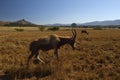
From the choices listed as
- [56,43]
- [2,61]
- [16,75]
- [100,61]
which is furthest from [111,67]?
[2,61]

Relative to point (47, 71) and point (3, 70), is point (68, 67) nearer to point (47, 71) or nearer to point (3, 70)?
point (47, 71)

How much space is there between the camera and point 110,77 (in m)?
9.30

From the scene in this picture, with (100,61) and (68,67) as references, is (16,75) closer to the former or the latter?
(68,67)

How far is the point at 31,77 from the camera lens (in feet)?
31.9

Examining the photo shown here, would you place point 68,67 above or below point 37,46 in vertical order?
below

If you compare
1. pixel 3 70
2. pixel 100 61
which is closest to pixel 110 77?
pixel 100 61

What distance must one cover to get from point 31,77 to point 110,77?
3.39 meters

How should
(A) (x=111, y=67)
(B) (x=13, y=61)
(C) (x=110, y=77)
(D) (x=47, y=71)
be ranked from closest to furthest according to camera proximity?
(C) (x=110, y=77), (D) (x=47, y=71), (A) (x=111, y=67), (B) (x=13, y=61)

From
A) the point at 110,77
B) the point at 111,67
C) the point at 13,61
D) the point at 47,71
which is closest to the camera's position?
the point at 110,77

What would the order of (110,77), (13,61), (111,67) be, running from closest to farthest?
(110,77), (111,67), (13,61)

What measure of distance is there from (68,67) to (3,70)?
10.6ft

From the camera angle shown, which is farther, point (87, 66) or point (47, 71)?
point (87, 66)

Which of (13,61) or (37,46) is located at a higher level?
(37,46)

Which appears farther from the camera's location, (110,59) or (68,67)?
(110,59)
